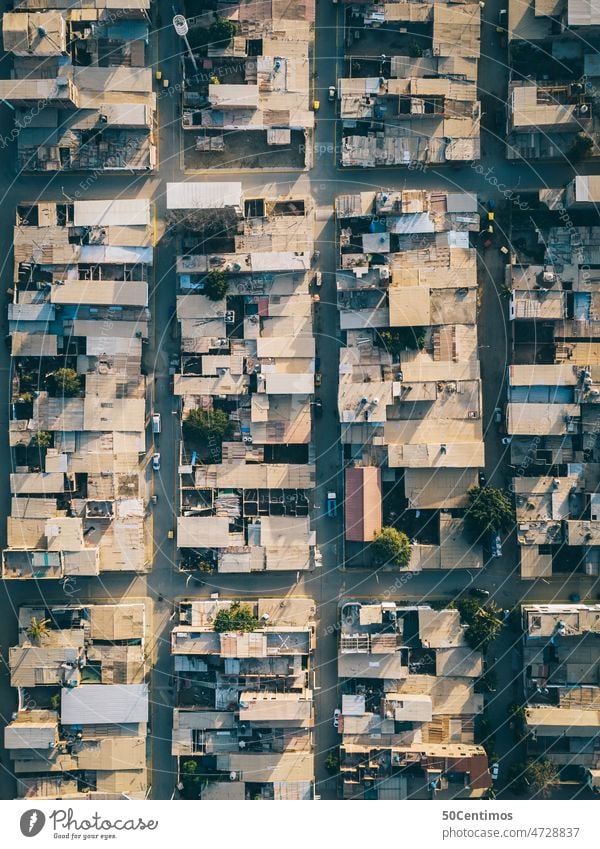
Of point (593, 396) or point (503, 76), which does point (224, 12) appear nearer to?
point (503, 76)

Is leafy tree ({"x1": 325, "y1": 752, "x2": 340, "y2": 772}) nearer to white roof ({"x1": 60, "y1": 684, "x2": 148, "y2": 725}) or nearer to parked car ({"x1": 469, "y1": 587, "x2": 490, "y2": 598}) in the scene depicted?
white roof ({"x1": 60, "y1": 684, "x2": 148, "y2": 725})

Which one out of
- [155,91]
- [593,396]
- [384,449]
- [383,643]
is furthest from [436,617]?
[155,91]

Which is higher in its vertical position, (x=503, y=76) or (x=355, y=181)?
(x=503, y=76)

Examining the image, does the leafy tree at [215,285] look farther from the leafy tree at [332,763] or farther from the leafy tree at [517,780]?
the leafy tree at [517,780]

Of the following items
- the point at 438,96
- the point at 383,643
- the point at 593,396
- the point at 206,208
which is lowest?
the point at 383,643

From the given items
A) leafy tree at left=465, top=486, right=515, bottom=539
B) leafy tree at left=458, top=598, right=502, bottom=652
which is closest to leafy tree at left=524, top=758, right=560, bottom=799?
leafy tree at left=458, top=598, right=502, bottom=652

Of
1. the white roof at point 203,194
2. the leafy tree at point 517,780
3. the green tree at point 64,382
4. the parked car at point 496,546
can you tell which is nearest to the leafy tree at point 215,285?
the white roof at point 203,194
